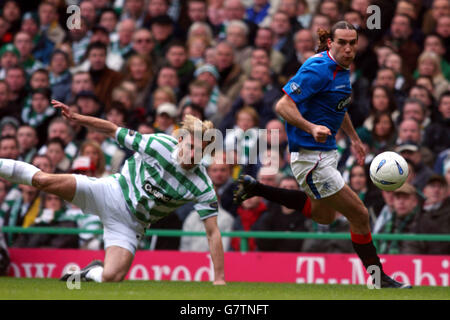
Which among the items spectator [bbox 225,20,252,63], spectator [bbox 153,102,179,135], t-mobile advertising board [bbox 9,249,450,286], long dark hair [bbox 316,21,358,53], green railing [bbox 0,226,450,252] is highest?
spectator [bbox 225,20,252,63]

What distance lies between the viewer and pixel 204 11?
1602cm

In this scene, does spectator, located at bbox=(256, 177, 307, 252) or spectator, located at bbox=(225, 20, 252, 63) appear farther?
spectator, located at bbox=(225, 20, 252, 63)

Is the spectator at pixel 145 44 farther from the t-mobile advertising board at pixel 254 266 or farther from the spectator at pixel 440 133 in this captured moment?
the spectator at pixel 440 133

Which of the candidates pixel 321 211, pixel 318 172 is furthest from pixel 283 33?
pixel 318 172

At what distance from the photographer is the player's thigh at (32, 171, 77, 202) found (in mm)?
8664

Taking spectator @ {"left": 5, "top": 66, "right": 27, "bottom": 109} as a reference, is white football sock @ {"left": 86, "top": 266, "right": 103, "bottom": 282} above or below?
below

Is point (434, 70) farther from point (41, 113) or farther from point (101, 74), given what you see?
point (41, 113)

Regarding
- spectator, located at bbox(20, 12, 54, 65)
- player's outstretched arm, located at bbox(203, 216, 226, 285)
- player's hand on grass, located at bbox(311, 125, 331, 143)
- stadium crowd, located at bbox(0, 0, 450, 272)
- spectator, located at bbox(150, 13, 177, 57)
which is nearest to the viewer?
player's hand on grass, located at bbox(311, 125, 331, 143)

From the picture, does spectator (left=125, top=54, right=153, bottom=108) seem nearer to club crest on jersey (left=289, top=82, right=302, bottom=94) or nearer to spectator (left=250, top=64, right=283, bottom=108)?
spectator (left=250, top=64, right=283, bottom=108)

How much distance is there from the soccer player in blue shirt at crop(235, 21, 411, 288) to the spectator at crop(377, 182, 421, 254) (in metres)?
2.34

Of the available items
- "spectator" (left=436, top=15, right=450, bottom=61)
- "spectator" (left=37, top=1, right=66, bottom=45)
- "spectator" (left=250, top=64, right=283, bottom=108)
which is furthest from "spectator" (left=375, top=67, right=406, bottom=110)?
"spectator" (left=37, top=1, right=66, bottom=45)

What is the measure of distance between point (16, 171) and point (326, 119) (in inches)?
114

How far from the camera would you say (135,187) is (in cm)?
930

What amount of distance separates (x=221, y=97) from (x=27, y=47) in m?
4.35
